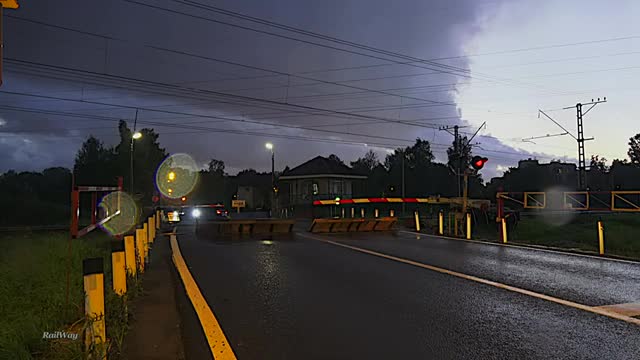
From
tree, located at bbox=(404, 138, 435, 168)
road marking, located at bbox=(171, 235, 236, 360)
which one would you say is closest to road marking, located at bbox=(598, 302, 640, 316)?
road marking, located at bbox=(171, 235, 236, 360)

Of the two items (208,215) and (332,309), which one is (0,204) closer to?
(208,215)

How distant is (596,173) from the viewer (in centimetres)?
8262

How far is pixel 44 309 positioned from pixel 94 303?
197 centimetres

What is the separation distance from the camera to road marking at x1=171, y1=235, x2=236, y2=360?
488 cm

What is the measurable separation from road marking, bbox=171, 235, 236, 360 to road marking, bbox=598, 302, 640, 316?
4986 millimetres

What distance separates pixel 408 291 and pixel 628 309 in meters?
2.98

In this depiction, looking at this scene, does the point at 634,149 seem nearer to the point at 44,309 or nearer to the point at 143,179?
the point at 143,179

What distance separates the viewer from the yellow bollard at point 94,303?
13.1ft

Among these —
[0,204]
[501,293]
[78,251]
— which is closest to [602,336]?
[501,293]

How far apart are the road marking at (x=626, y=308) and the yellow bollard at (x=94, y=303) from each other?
240 inches

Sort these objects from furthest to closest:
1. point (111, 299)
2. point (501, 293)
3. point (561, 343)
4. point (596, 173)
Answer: point (596, 173)
point (501, 293)
point (111, 299)
point (561, 343)

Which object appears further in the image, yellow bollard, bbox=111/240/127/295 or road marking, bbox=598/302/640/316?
road marking, bbox=598/302/640/316

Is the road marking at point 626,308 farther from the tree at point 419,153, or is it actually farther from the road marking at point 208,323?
the tree at point 419,153

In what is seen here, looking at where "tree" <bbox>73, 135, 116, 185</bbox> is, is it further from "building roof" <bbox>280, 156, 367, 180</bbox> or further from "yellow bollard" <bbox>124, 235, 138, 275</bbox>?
"yellow bollard" <bbox>124, 235, 138, 275</bbox>
